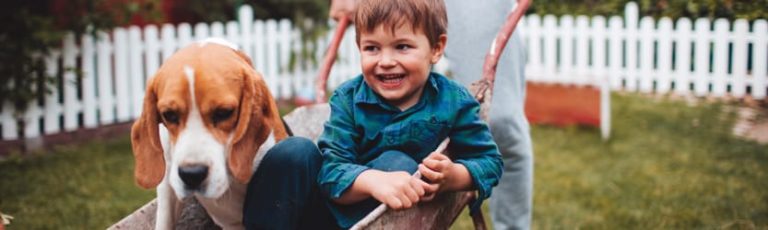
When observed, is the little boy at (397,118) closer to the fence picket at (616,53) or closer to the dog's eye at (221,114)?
the dog's eye at (221,114)

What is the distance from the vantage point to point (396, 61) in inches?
95.1

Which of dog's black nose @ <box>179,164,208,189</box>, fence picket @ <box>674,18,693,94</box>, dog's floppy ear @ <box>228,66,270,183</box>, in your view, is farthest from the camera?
fence picket @ <box>674,18,693,94</box>

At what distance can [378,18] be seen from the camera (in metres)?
2.39

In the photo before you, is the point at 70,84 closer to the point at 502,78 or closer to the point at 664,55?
the point at 502,78

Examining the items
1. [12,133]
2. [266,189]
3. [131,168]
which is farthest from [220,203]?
[12,133]

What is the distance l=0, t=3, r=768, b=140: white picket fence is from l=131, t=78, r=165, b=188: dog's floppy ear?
4756 mm

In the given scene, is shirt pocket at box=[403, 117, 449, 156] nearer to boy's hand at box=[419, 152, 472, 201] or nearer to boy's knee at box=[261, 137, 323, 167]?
boy's hand at box=[419, 152, 472, 201]

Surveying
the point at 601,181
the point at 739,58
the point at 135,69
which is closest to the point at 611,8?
the point at 739,58

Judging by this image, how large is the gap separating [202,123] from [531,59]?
6.98 metres

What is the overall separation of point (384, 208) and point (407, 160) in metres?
0.34

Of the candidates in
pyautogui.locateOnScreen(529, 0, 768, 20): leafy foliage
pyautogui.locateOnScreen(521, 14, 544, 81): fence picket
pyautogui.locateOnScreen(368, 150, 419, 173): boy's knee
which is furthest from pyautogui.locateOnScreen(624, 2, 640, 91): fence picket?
pyautogui.locateOnScreen(368, 150, 419, 173): boy's knee

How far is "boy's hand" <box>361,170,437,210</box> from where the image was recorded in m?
2.12

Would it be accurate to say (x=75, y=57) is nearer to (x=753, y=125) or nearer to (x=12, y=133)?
(x=12, y=133)

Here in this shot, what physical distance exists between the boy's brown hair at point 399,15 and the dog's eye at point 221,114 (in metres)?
0.50
